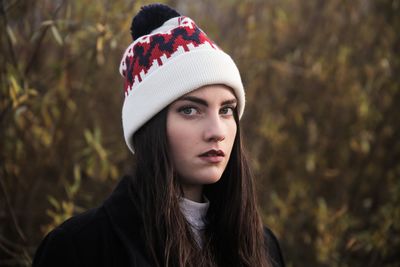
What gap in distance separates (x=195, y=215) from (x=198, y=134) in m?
0.33

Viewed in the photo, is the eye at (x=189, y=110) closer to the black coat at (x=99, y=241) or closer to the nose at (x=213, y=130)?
the nose at (x=213, y=130)

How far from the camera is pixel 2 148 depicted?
2652mm

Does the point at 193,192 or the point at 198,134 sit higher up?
the point at 198,134

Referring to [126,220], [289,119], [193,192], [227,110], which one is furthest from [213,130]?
[289,119]

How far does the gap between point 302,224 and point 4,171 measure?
2.11m

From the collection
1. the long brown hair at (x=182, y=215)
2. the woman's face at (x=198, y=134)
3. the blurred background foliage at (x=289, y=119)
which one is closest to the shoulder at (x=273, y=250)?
the long brown hair at (x=182, y=215)

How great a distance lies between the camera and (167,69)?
160 cm

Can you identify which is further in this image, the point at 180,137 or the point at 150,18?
the point at 150,18

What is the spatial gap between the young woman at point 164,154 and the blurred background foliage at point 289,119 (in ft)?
4.07

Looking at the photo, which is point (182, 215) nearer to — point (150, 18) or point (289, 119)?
point (150, 18)

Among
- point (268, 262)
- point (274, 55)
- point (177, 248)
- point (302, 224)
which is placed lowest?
point (302, 224)

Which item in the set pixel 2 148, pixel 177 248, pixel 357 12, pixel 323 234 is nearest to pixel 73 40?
pixel 2 148

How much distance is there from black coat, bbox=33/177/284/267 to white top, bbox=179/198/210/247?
19 centimetres

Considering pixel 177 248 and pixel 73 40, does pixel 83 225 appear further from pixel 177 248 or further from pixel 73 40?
pixel 73 40
